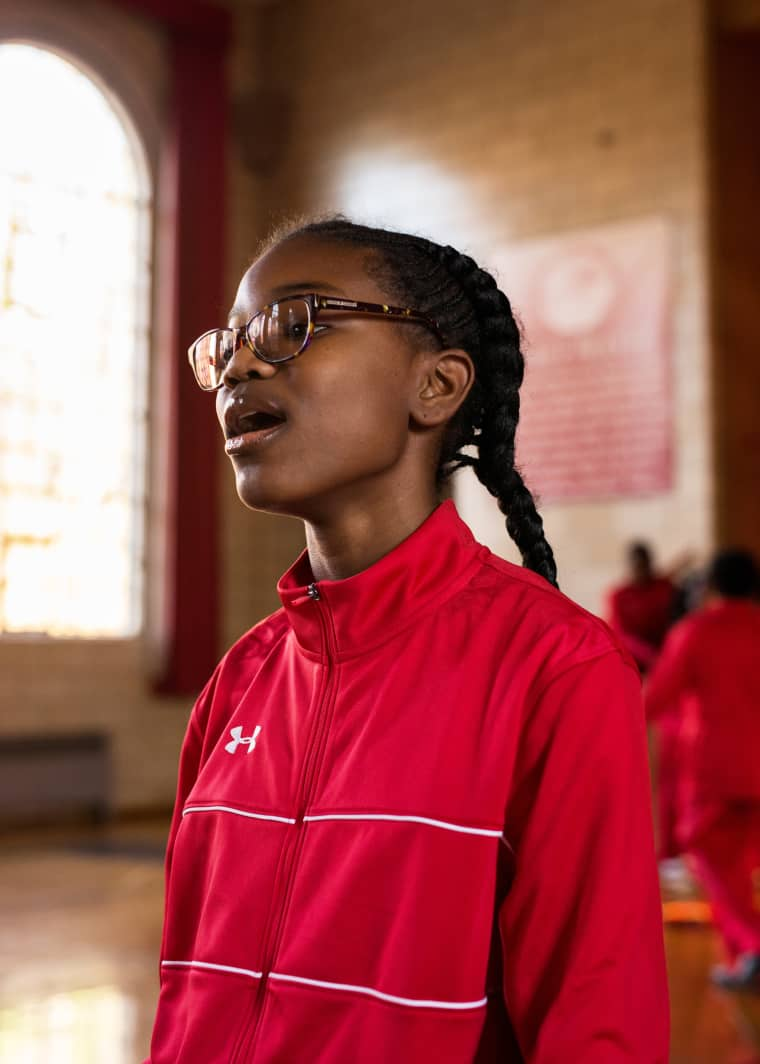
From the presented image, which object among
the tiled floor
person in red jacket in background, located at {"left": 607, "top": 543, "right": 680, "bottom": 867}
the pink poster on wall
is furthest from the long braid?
the pink poster on wall

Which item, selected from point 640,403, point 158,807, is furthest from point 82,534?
point 640,403

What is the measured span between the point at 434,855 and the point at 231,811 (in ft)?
0.84

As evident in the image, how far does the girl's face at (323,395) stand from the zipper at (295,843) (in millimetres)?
130

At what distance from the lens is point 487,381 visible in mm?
1606

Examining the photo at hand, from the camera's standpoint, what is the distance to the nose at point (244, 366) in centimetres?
143

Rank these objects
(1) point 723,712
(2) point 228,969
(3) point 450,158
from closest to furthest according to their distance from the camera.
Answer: (2) point 228,969 → (1) point 723,712 → (3) point 450,158

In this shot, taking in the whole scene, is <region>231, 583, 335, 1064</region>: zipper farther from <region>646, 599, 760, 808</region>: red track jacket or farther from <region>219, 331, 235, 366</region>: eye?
<region>646, 599, 760, 808</region>: red track jacket

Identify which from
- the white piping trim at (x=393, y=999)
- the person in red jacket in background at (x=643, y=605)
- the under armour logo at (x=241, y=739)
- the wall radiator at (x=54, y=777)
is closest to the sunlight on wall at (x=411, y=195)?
the person in red jacket in background at (x=643, y=605)

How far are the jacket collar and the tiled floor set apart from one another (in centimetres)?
304

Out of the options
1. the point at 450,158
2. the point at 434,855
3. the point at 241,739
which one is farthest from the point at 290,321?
the point at 450,158

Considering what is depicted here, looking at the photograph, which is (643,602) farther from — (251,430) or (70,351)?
Result: (251,430)

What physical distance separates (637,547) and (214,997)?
801 centimetres

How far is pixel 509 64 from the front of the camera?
11.0 metres

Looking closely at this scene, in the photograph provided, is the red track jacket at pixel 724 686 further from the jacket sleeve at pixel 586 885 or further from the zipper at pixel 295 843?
the jacket sleeve at pixel 586 885
